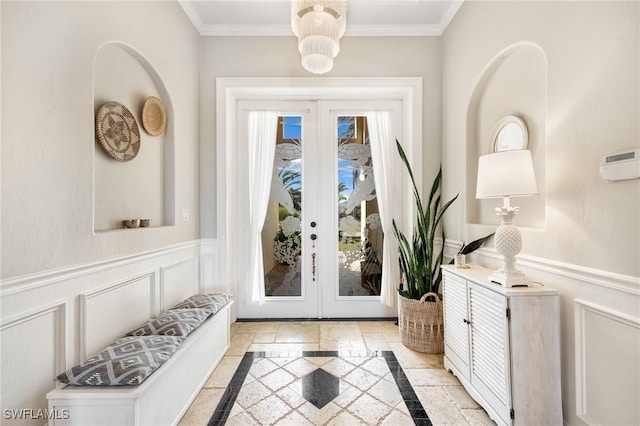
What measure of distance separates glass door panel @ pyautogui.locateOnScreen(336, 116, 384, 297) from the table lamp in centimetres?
153

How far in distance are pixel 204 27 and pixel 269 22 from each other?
681mm

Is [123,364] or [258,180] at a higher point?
[258,180]

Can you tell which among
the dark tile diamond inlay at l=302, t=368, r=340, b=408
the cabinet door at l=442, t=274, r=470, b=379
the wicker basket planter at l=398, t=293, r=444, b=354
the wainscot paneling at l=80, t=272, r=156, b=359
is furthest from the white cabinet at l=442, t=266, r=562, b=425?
the wainscot paneling at l=80, t=272, r=156, b=359

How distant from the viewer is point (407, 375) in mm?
2035

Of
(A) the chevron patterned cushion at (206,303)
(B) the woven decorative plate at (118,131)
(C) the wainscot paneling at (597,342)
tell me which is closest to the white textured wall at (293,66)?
(A) the chevron patterned cushion at (206,303)

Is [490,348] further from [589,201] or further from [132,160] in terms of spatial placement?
[132,160]

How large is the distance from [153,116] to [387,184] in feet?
7.33

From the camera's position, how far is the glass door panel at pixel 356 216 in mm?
3086

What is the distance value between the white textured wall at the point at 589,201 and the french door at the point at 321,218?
5.10ft

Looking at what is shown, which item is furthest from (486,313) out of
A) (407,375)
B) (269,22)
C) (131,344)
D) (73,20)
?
(269,22)

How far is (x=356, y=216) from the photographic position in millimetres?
3102

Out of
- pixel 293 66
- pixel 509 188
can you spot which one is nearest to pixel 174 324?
pixel 509 188

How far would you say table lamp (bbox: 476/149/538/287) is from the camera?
1.47 m

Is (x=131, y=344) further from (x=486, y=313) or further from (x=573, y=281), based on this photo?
(x=573, y=281)
